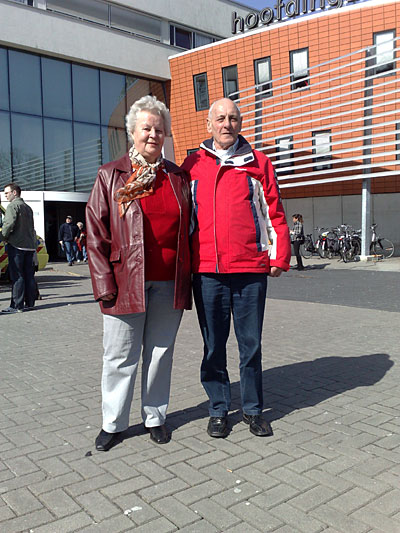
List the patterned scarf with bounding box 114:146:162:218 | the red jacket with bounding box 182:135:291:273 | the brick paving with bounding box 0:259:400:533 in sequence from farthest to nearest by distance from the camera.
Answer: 1. the red jacket with bounding box 182:135:291:273
2. the patterned scarf with bounding box 114:146:162:218
3. the brick paving with bounding box 0:259:400:533

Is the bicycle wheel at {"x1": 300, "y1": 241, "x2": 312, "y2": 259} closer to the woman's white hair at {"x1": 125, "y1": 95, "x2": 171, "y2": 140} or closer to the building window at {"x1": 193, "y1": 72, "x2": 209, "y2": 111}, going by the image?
the building window at {"x1": 193, "y1": 72, "x2": 209, "y2": 111}

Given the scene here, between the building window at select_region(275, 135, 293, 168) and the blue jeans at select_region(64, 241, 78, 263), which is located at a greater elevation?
the building window at select_region(275, 135, 293, 168)

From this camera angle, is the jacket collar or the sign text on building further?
the sign text on building

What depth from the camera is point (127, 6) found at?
1030 inches

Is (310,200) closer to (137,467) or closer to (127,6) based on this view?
(127,6)

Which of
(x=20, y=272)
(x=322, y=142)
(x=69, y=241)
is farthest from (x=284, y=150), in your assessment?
(x=20, y=272)

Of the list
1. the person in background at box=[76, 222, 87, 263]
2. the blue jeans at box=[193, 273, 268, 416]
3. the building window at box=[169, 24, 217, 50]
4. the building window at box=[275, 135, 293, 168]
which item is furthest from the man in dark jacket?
the blue jeans at box=[193, 273, 268, 416]

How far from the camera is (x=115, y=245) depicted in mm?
3338

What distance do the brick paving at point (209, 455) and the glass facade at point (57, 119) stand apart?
61.6 ft

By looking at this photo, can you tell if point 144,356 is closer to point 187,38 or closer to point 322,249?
point 322,249

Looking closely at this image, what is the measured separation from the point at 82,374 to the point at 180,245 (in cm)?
222

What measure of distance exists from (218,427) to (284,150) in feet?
74.6

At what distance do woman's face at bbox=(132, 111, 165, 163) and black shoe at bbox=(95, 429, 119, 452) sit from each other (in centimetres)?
173

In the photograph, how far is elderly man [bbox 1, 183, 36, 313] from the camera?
8617 millimetres
